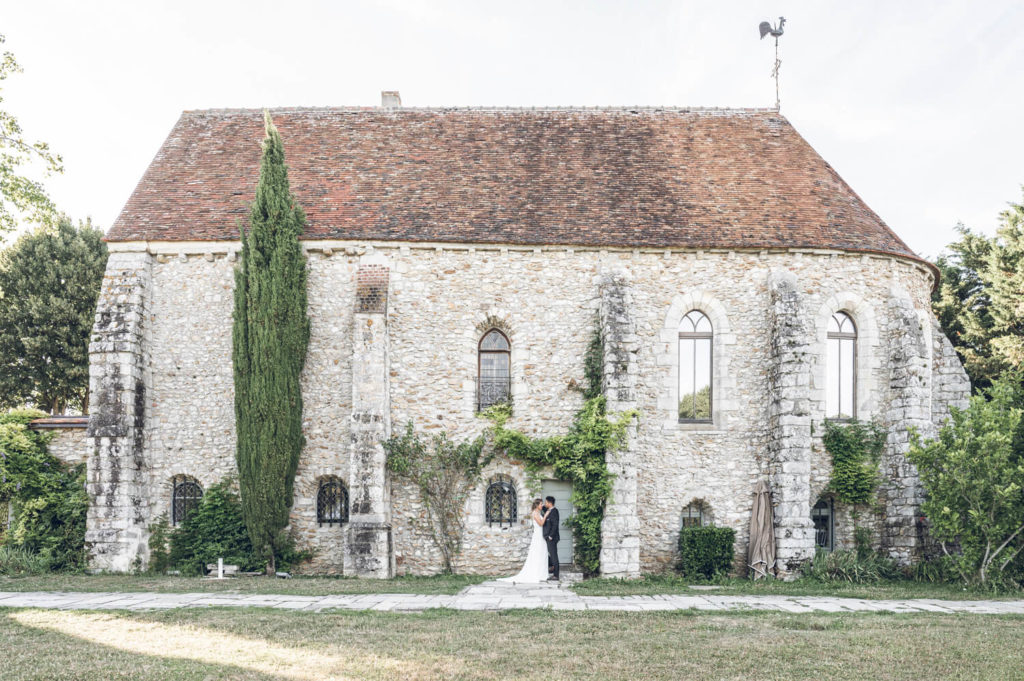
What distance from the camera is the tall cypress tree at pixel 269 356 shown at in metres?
16.3

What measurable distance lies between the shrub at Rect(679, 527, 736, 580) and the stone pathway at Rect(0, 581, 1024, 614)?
2.42 metres

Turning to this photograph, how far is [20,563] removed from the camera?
624 inches

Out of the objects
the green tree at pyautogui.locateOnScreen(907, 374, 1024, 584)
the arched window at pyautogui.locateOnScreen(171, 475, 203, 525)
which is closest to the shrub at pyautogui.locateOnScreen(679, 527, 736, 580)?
the green tree at pyautogui.locateOnScreen(907, 374, 1024, 584)

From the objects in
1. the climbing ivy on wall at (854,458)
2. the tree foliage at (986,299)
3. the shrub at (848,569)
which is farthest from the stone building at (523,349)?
the tree foliage at (986,299)

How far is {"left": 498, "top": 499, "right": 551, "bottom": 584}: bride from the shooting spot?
621 inches

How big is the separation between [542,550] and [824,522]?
6734 millimetres

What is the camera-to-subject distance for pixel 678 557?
16.9 metres

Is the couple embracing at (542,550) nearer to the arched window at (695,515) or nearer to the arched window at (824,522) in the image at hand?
the arched window at (695,515)

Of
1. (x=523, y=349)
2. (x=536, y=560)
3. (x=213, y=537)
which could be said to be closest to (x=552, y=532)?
(x=536, y=560)

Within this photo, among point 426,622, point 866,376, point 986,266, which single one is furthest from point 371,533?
point 986,266

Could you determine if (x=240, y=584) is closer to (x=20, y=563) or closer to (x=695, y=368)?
(x=20, y=563)

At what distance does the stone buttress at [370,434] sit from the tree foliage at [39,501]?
20.2 feet

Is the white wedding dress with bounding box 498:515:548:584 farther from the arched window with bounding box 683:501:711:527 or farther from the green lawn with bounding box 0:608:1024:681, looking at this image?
the green lawn with bounding box 0:608:1024:681

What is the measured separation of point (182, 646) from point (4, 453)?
10.2 metres
